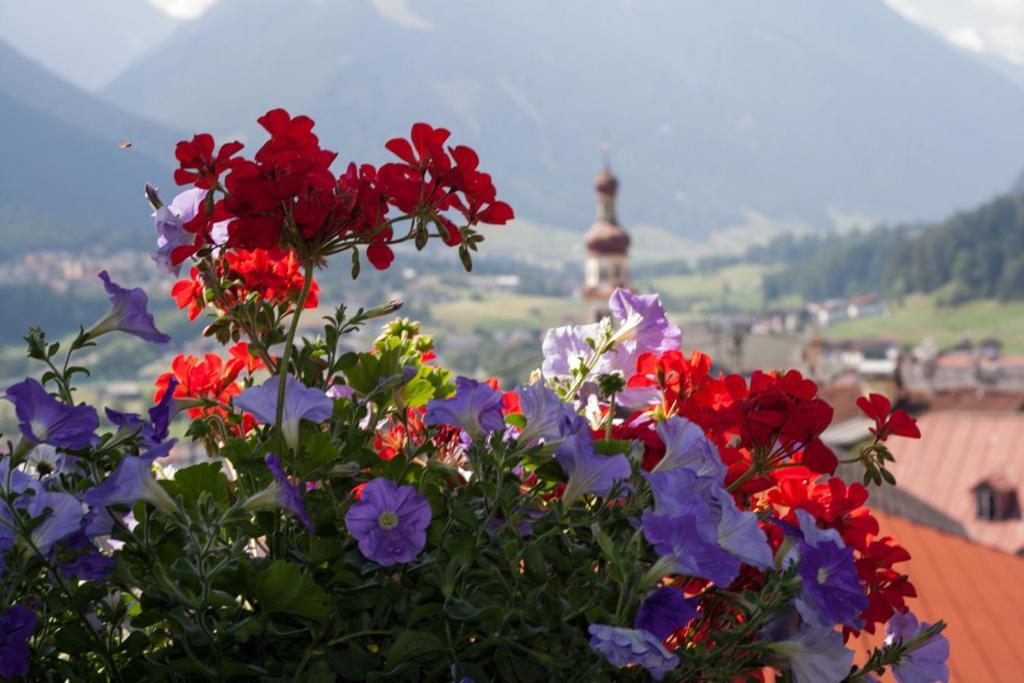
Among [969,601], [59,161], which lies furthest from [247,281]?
[59,161]

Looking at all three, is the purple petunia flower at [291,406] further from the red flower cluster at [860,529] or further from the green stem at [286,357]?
the red flower cluster at [860,529]

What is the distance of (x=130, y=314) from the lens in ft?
3.36

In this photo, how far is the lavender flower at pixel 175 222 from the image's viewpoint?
103cm

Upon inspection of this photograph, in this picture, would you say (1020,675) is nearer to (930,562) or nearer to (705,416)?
(930,562)

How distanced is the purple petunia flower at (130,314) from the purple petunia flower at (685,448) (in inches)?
16.8

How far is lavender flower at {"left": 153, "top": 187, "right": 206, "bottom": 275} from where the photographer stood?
1034 mm

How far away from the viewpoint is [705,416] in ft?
3.51

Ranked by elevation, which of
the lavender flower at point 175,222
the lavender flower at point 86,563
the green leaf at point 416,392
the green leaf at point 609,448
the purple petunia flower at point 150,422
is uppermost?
the lavender flower at point 175,222

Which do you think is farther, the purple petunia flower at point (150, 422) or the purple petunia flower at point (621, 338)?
the purple petunia flower at point (621, 338)

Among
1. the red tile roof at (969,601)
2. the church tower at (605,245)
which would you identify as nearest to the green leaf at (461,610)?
the red tile roof at (969,601)

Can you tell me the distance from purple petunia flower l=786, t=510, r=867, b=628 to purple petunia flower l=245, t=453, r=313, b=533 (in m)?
0.34

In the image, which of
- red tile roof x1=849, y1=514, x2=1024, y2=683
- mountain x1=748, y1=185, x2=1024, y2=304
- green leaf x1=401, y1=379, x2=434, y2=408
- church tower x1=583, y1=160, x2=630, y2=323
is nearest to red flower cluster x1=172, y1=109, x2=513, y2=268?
green leaf x1=401, y1=379, x2=434, y2=408

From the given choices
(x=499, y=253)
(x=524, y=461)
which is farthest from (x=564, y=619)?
(x=499, y=253)

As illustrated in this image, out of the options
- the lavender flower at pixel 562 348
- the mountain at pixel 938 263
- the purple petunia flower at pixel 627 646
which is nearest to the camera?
the purple petunia flower at pixel 627 646
